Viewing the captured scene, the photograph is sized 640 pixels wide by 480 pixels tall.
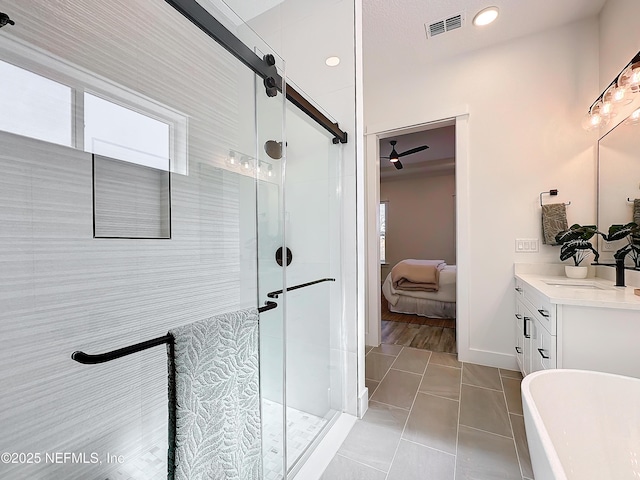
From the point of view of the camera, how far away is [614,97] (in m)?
1.89

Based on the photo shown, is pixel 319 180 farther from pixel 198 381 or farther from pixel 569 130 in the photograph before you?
pixel 569 130

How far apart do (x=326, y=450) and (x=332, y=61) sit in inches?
94.8

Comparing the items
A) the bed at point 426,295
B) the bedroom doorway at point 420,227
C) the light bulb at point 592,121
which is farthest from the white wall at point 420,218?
the light bulb at point 592,121

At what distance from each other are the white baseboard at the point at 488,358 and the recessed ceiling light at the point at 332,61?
8.77 feet

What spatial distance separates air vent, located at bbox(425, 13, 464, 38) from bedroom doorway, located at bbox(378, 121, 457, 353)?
0.77 metres

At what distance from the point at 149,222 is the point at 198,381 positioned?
818 millimetres

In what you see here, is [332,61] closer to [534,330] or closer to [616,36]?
[616,36]

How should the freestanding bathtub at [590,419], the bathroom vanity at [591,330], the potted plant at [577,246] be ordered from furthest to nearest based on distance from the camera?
the potted plant at [577,246]
the bathroom vanity at [591,330]
the freestanding bathtub at [590,419]

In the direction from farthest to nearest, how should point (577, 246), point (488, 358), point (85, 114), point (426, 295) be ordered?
point (426, 295)
point (488, 358)
point (577, 246)
point (85, 114)

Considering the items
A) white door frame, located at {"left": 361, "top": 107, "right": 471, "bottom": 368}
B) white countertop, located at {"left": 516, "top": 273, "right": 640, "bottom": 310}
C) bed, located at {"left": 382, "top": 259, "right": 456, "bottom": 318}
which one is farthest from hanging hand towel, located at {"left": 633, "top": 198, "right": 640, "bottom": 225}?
bed, located at {"left": 382, "top": 259, "right": 456, "bottom": 318}

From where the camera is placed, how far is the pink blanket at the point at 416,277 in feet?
13.4

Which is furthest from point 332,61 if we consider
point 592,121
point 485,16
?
point 592,121

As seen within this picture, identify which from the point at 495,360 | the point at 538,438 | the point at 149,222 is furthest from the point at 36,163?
the point at 495,360

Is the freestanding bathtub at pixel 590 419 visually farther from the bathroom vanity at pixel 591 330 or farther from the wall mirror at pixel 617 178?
the wall mirror at pixel 617 178
